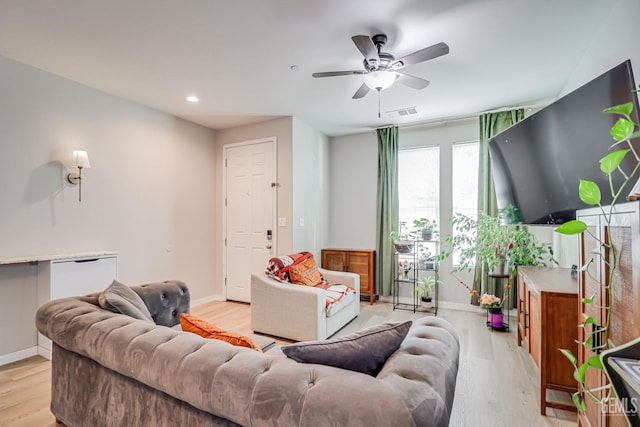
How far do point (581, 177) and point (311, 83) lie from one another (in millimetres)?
2388

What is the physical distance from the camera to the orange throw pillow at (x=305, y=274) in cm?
335

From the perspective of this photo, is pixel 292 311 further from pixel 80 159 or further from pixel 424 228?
pixel 80 159

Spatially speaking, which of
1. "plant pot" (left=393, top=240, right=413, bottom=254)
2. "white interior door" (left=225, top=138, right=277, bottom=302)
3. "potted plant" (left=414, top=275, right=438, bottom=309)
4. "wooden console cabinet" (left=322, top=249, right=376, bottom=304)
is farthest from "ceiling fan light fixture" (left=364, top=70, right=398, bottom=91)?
"potted plant" (left=414, top=275, right=438, bottom=309)

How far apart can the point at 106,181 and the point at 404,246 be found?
12.4 ft

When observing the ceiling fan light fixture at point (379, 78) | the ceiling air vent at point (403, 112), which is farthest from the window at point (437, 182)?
the ceiling fan light fixture at point (379, 78)

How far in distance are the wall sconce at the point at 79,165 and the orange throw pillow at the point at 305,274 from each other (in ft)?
7.75

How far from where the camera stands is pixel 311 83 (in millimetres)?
3068

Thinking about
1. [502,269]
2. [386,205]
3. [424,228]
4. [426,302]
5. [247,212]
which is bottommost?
[426,302]

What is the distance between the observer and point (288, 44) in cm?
238

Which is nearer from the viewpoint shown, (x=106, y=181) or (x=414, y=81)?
(x=414, y=81)

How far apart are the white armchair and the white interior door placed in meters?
1.05

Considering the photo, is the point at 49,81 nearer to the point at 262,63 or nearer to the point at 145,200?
the point at 145,200

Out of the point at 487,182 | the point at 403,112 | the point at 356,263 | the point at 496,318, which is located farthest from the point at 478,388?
the point at 403,112

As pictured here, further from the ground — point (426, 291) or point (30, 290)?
point (30, 290)
